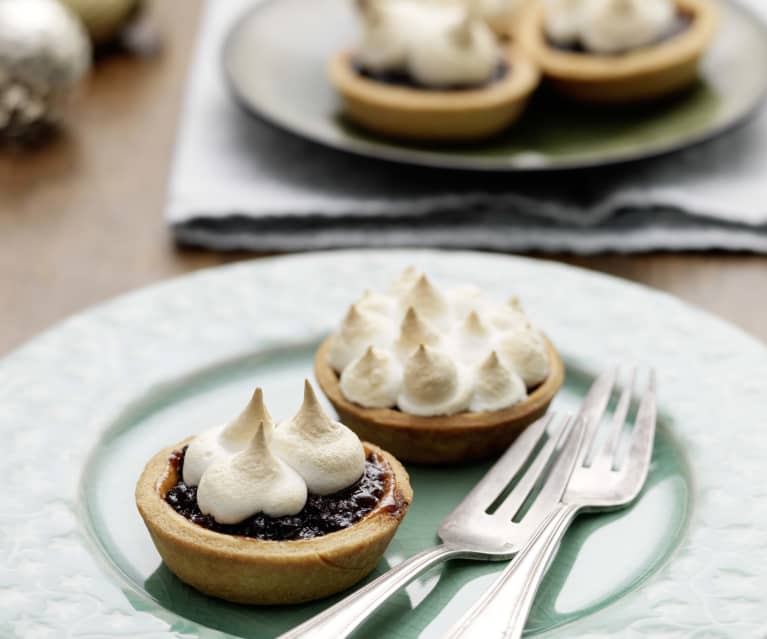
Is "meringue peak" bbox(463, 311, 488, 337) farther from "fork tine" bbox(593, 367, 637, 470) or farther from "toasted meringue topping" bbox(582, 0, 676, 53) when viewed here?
"toasted meringue topping" bbox(582, 0, 676, 53)

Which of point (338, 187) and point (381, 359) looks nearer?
point (381, 359)

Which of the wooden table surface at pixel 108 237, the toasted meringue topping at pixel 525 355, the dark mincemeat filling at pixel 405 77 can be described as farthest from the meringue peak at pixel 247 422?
the dark mincemeat filling at pixel 405 77

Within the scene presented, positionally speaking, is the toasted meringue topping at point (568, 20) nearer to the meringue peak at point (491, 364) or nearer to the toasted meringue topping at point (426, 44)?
the toasted meringue topping at point (426, 44)

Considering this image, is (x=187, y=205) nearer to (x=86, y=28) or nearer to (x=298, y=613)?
(x=86, y=28)

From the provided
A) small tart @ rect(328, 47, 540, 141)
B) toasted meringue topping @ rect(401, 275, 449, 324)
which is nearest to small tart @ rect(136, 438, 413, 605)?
toasted meringue topping @ rect(401, 275, 449, 324)

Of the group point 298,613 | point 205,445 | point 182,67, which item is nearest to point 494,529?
point 298,613

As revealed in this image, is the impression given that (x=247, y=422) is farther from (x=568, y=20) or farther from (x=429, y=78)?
(x=568, y=20)
